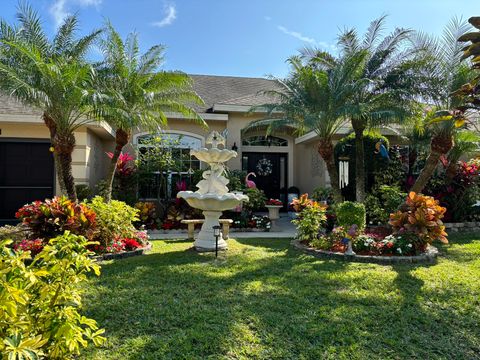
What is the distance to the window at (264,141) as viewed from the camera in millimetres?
15836

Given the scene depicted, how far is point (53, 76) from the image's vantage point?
24.9 feet

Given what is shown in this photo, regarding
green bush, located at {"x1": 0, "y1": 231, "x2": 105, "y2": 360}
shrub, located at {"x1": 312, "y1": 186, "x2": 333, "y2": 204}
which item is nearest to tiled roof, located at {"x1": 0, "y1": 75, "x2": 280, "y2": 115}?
shrub, located at {"x1": 312, "y1": 186, "x2": 333, "y2": 204}

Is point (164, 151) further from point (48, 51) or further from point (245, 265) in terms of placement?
point (245, 265)

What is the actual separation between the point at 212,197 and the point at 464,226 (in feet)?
28.8

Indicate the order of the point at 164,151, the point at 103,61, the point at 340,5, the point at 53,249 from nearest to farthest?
1. the point at 53,249
2. the point at 340,5
3. the point at 103,61
4. the point at 164,151

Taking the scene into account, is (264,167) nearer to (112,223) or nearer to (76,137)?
(76,137)

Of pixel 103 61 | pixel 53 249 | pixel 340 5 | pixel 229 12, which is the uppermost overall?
pixel 229 12

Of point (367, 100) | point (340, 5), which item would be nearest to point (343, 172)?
point (367, 100)

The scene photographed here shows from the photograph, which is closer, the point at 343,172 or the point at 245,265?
the point at 245,265

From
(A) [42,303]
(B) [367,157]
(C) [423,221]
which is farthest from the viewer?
(B) [367,157]

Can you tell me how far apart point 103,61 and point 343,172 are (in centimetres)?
775

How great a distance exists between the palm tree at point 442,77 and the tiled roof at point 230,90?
228 inches

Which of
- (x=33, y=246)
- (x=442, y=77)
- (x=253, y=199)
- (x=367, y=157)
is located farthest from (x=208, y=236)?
(x=442, y=77)

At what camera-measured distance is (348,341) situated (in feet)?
12.2
